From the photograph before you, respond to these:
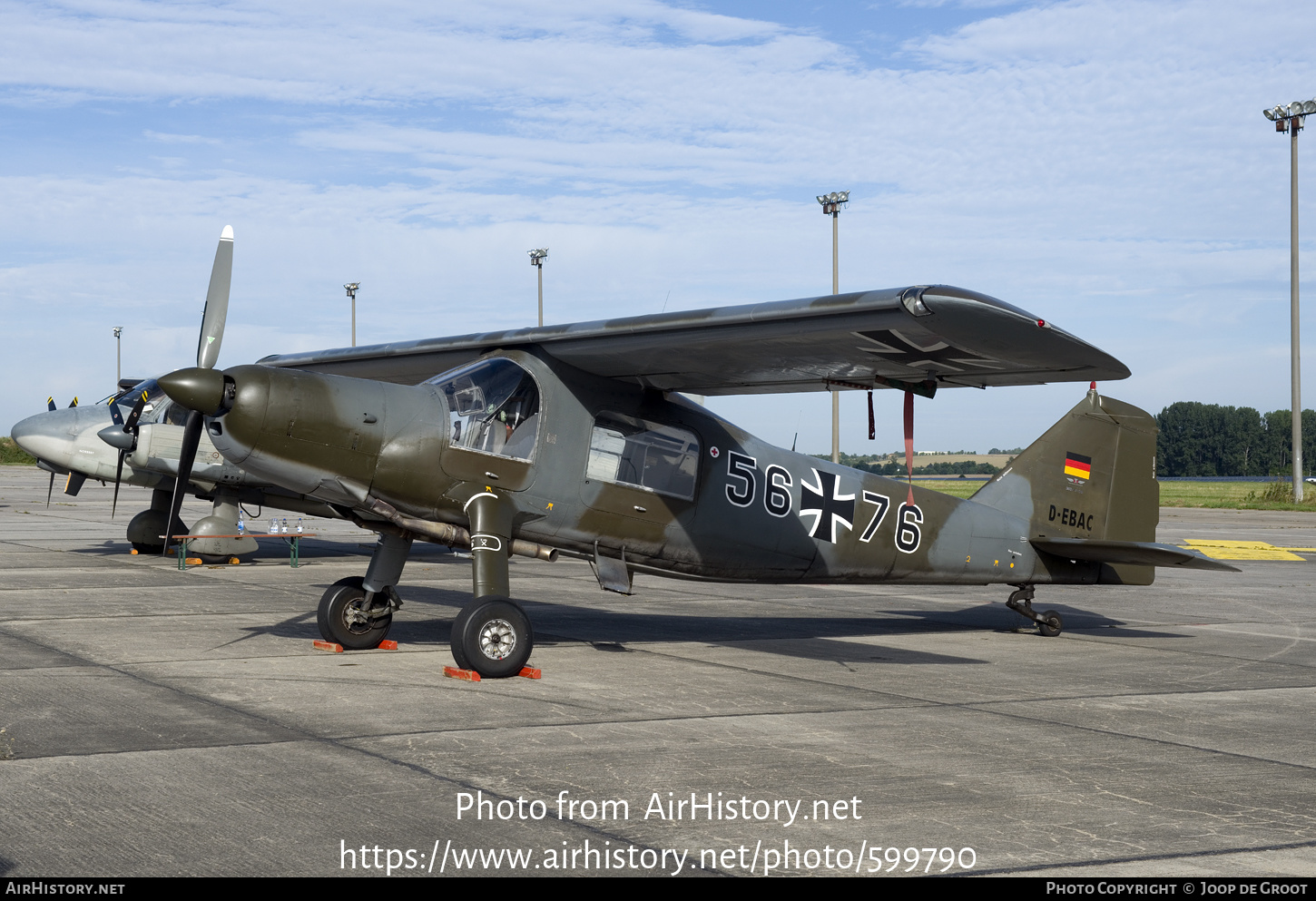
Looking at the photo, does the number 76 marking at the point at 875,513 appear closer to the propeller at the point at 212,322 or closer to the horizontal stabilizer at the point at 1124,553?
the horizontal stabilizer at the point at 1124,553

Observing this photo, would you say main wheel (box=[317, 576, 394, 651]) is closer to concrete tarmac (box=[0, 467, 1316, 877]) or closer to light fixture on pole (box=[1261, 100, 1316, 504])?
concrete tarmac (box=[0, 467, 1316, 877])

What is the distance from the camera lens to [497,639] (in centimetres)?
948

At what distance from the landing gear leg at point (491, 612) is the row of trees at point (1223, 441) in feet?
486

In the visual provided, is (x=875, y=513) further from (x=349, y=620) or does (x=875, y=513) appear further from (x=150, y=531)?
(x=150, y=531)

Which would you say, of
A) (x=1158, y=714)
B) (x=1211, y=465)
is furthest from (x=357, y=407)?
(x=1211, y=465)

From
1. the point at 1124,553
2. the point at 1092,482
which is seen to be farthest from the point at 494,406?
the point at 1092,482

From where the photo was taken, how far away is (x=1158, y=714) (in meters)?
8.59

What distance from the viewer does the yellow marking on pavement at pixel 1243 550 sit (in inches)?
964

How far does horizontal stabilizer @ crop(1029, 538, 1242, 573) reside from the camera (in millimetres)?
12039

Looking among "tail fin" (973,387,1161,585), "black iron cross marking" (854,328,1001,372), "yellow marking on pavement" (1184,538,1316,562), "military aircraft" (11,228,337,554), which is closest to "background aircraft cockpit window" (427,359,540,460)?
"black iron cross marking" (854,328,1001,372)

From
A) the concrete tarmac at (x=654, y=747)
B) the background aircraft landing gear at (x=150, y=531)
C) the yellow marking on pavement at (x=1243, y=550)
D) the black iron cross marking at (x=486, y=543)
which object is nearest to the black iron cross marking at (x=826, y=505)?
the concrete tarmac at (x=654, y=747)

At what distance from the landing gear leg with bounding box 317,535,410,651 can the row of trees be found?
484ft
